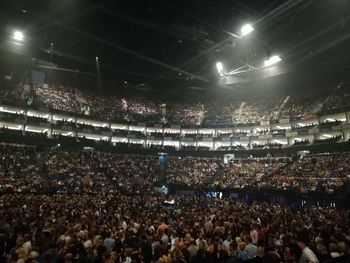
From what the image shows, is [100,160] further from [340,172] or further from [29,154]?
[340,172]

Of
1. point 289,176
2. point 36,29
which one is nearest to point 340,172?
point 289,176

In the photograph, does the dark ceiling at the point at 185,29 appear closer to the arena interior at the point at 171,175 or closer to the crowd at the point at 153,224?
the arena interior at the point at 171,175

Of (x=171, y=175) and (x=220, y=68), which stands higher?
(x=220, y=68)

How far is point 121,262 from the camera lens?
9.93 meters

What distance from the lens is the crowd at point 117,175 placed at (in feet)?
113

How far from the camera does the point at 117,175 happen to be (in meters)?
46.0

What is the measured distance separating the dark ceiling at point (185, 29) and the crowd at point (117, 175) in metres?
14.4

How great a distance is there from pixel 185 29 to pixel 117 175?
22.8m

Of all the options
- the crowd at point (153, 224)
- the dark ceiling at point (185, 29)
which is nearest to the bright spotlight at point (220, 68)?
the dark ceiling at point (185, 29)

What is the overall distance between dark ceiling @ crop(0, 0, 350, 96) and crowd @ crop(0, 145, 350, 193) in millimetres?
14361

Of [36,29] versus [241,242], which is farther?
[36,29]

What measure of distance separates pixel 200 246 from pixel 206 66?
4136 cm

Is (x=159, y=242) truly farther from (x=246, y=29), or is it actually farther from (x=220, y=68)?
(x=220, y=68)

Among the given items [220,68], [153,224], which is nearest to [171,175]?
[220,68]
